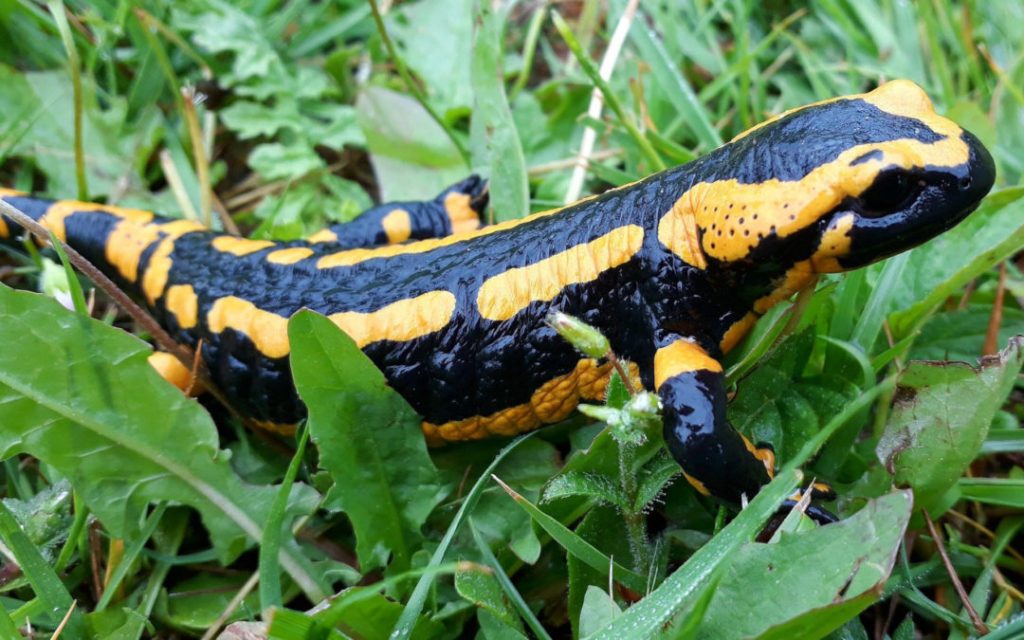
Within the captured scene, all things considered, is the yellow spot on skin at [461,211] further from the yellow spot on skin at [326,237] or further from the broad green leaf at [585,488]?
the broad green leaf at [585,488]

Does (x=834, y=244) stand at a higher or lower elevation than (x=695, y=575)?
higher

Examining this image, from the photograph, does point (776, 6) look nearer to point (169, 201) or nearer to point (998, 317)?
point (998, 317)

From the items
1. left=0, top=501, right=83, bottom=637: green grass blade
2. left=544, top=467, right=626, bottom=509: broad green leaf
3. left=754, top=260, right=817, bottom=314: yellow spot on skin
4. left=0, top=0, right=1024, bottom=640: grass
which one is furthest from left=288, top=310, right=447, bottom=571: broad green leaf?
left=754, top=260, right=817, bottom=314: yellow spot on skin

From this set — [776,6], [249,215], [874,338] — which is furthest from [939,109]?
[249,215]

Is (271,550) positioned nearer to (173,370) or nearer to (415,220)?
(173,370)

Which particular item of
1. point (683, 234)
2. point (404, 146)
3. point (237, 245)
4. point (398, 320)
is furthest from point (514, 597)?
point (404, 146)

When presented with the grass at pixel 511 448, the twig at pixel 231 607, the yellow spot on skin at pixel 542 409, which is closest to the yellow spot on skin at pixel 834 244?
the grass at pixel 511 448

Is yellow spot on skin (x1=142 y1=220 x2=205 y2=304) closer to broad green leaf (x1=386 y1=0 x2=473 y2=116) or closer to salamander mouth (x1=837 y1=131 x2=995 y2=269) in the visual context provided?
broad green leaf (x1=386 y1=0 x2=473 y2=116)
